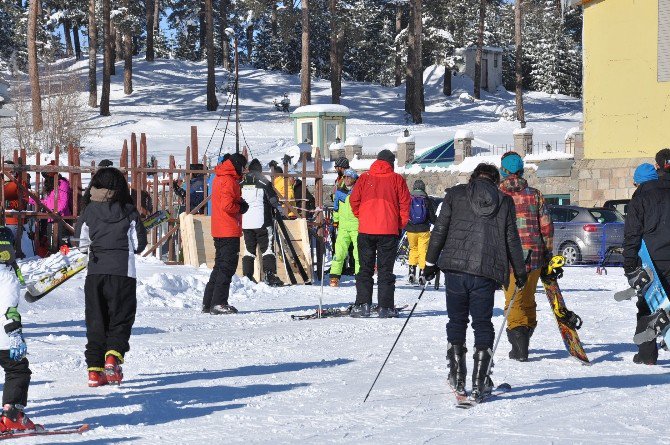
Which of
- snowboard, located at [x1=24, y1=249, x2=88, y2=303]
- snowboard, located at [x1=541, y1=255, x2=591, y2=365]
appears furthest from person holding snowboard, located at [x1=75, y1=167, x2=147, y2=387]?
snowboard, located at [x1=541, y1=255, x2=591, y2=365]

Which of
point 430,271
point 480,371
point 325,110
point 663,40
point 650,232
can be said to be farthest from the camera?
point 325,110

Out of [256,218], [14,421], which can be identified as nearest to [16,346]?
[14,421]

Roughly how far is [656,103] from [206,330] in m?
22.6

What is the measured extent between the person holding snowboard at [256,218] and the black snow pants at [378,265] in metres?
3.74

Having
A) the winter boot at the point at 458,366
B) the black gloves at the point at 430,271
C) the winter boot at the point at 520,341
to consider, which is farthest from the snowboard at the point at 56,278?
the winter boot at the point at 520,341

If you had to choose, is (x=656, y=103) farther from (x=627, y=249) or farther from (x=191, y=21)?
(x=191, y=21)

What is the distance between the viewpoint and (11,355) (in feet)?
19.8

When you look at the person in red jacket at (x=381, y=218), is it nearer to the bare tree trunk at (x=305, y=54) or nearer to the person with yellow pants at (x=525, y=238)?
the person with yellow pants at (x=525, y=238)

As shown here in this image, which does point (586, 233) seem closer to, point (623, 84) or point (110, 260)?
point (623, 84)

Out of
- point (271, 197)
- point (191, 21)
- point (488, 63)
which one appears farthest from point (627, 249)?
point (191, 21)

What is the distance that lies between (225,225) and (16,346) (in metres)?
6.84

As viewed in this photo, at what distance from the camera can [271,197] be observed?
1599 centimetres

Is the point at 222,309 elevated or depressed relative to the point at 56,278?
depressed

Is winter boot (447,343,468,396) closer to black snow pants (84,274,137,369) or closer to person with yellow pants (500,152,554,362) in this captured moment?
person with yellow pants (500,152,554,362)
